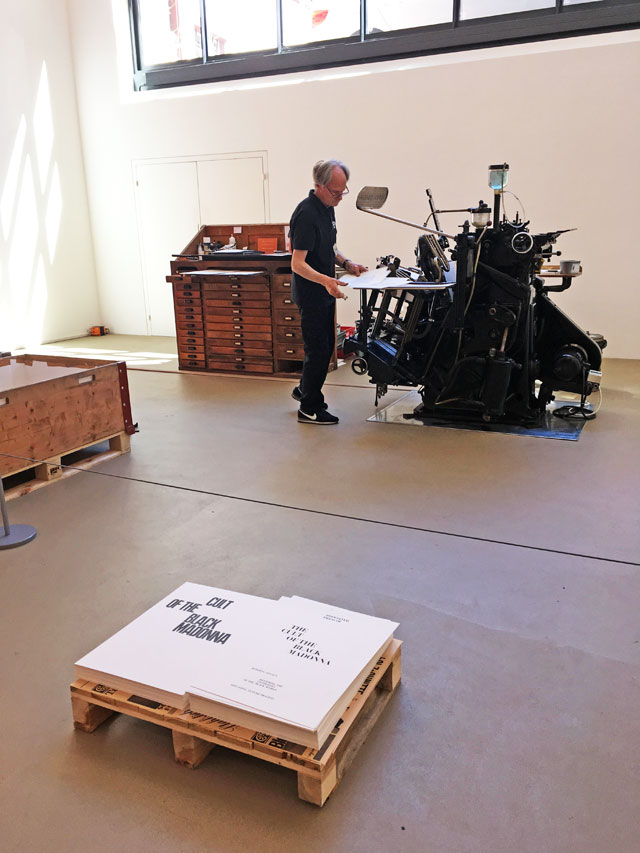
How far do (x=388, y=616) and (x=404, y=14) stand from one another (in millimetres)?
6540

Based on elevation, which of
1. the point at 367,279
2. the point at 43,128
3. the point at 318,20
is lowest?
the point at 367,279

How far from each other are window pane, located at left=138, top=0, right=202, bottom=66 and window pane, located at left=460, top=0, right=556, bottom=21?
3.07m

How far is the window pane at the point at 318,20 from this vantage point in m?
6.98

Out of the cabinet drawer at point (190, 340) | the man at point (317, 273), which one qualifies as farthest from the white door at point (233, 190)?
the man at point (317, 273)

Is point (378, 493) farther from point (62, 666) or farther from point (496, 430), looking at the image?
point (62, 666)

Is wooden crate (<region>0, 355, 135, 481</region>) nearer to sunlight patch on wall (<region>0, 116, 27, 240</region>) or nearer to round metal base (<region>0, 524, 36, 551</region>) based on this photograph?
round metal base (<region>0, 524, 36, 551</region>)

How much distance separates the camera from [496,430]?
14.1 ft

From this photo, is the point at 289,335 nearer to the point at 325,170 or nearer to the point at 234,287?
the point at 234,287

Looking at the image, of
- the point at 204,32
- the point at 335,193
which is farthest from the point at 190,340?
the point at 204,32

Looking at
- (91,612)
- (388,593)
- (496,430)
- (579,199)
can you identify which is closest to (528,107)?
(579,199)

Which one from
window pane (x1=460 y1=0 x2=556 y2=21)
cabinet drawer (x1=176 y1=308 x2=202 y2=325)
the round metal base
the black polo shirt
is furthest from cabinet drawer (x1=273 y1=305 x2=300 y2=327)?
window pane (x1=460 y1=0 x2=556 y2=21)

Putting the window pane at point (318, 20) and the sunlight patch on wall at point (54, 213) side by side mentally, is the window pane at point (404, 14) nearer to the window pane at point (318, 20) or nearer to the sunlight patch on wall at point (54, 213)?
the window pane at point (318, 20)

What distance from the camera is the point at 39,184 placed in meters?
8.01

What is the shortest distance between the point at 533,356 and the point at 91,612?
3140 millimetres
